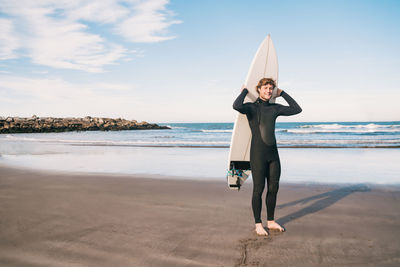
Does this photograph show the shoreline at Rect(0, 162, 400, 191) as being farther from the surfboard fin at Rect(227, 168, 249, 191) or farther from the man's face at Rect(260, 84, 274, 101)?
the man's face at Rect(260, 84, 274, 101)

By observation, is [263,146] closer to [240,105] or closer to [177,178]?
[240,105]

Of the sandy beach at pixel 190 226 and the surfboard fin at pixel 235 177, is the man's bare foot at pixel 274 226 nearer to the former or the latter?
the sandy beach at pixel 190 226

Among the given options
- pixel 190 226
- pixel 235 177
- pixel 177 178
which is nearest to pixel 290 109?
pixel 235 177

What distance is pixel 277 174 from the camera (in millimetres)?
3139

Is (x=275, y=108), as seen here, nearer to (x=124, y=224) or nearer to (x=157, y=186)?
(x=124, y=224)

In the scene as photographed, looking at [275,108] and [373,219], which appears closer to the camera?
[275,108]

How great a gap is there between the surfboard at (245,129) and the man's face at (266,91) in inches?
22.0

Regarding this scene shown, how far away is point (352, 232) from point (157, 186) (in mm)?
3438

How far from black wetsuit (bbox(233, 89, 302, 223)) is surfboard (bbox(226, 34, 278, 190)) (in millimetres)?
568

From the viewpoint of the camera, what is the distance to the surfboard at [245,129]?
386 centimetres

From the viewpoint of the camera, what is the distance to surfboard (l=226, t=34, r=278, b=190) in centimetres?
386

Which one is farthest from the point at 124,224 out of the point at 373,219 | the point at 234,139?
the point at 373,219

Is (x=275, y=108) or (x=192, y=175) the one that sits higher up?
(x=275, y=108)

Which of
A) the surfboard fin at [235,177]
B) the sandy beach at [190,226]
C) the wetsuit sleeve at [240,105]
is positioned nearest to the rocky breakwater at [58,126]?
the sandy beach at [190,226]
